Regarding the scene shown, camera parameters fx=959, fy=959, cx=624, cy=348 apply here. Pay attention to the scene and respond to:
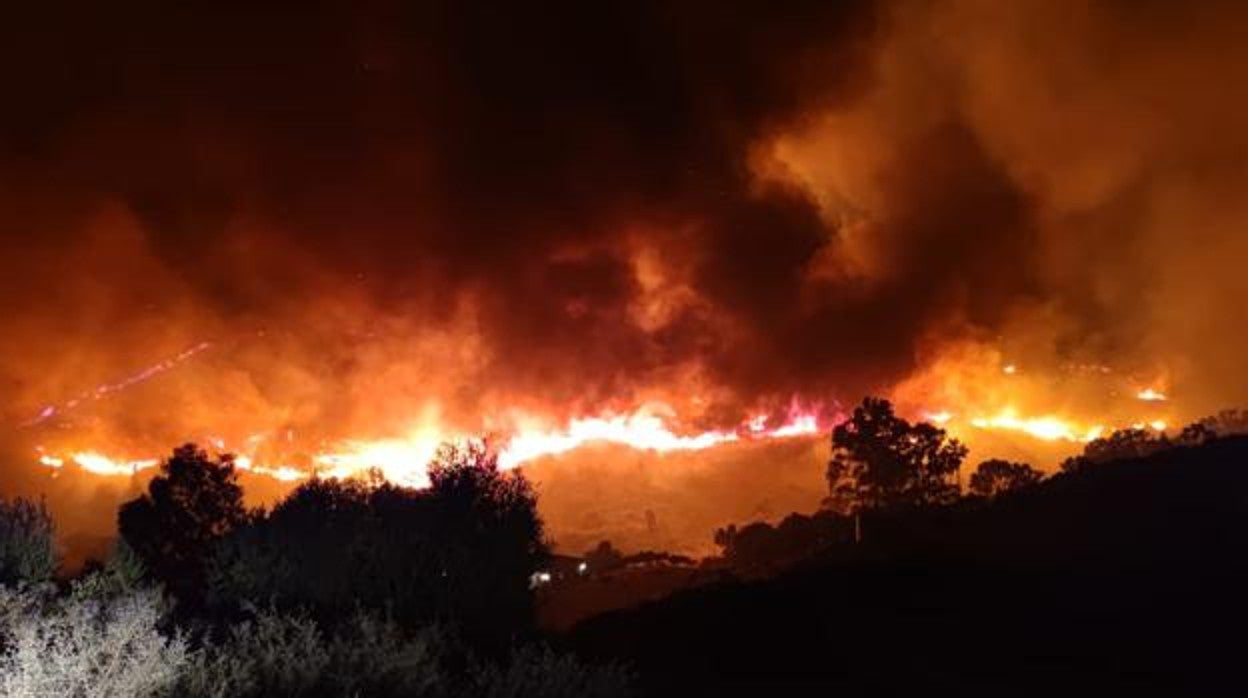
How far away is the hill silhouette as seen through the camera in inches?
805

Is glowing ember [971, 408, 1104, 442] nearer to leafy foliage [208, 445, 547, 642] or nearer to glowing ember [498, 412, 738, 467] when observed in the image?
glowing ember [498, 412, 738, 467]

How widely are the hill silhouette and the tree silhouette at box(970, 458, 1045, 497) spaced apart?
58.5 feet

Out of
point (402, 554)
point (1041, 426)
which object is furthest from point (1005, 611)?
point (1041, 426)

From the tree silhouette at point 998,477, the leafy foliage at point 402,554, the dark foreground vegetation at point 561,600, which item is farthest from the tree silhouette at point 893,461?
the leafy foliage at point 402,554

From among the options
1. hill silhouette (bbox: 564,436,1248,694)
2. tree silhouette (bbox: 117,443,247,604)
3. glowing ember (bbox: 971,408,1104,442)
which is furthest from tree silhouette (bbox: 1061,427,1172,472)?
tree silhouette (bbox: 117,443,247,604)

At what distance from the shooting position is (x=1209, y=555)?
32.6 m

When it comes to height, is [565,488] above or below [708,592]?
above

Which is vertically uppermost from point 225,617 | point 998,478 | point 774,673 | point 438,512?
point 998,478

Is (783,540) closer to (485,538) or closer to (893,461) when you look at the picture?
(893,461)

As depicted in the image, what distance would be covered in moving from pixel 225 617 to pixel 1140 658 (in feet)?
64.3

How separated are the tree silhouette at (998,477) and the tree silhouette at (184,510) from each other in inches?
1844

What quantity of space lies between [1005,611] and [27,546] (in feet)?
78.4

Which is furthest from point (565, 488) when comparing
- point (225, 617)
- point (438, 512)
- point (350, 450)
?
point (225, 617)

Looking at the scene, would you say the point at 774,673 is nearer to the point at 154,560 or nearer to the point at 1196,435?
the point at 154,560
